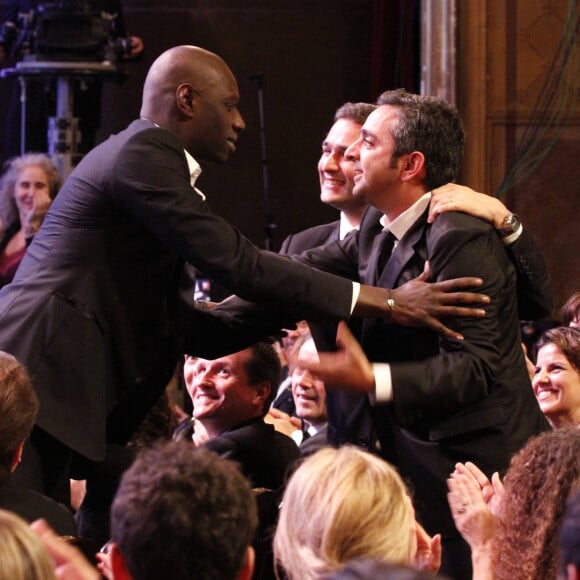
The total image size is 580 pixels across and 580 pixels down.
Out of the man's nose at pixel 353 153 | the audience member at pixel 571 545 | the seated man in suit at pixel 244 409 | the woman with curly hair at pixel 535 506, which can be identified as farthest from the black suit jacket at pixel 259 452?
Answer: the audience member at pixel 571 545

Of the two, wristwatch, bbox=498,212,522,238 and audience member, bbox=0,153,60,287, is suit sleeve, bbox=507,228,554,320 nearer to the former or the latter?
wristwatch, bbox=498,212,522,238

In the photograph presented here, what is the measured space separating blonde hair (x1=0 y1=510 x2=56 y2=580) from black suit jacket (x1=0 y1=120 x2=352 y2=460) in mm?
1263

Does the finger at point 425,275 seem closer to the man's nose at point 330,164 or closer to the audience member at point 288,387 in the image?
the man's nose at point 330,164

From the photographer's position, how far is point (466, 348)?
104 inches

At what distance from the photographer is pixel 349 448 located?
189 cm

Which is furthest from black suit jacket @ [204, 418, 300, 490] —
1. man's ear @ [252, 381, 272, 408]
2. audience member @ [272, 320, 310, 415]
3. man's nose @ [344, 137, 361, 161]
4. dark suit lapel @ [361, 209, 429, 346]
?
audience member @ [272, 320, 310, 415]

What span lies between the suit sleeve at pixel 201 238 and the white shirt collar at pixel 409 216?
0.21 metres

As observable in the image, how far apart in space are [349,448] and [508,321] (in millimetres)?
1027

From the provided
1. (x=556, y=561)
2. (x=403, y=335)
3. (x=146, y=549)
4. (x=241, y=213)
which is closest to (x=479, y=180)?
(x=241, y=213)

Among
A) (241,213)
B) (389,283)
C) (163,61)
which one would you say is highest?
(163,61)

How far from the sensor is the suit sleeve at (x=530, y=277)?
2.87 metres

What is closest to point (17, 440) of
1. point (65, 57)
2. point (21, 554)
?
point (21, 554)

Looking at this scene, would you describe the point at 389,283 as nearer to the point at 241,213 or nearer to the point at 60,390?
the point at 60,390

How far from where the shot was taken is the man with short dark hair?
1512 mm
